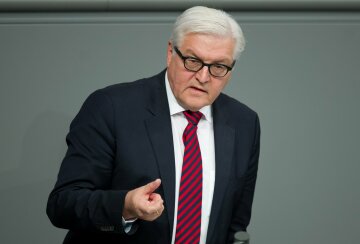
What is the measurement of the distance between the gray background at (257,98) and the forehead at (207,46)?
88 centimetres

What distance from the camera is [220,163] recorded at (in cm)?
184

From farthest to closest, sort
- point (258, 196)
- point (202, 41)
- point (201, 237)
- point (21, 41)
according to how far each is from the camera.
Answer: point (258, 196), point (21, 41), point (201, 237), point (202, 41)

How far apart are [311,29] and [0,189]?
1.50 metres

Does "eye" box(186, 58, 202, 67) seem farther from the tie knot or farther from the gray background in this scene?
the gray background

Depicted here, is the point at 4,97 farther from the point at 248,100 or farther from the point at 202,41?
the point at 202,41

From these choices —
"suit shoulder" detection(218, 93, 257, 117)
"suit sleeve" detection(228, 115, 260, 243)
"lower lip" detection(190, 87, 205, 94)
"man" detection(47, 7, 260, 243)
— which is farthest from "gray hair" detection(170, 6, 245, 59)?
"suit sleeve" detection(228, 115, 260, 243)

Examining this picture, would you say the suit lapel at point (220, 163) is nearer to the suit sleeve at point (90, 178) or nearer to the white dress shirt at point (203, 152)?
the white dress shirt at point (203, 152)

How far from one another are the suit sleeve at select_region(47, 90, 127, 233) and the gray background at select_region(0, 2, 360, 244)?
0.80 m

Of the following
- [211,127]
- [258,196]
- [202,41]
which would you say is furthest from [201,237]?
[258,196]

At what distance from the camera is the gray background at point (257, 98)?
2582 millimetres

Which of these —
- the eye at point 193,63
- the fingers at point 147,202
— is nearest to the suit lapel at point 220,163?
the eye at point 193,63

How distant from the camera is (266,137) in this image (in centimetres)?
271

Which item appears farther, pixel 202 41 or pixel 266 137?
pixel 266 137

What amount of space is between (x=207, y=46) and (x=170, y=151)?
0.32m
